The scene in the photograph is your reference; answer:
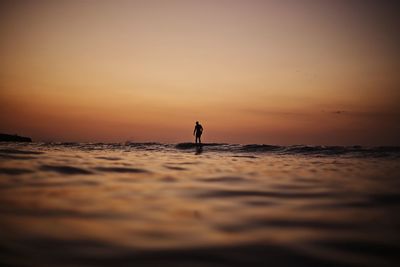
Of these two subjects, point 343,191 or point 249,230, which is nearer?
point 249,230

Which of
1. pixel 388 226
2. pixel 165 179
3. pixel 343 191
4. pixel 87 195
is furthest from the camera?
pixel 165 179

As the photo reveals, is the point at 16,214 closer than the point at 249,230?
No

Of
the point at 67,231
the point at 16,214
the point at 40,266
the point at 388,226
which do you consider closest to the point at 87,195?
the point at 16,214

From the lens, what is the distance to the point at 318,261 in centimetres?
214

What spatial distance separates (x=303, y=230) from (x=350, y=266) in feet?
2.44

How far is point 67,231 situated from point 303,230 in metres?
2.16

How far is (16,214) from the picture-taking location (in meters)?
3.11

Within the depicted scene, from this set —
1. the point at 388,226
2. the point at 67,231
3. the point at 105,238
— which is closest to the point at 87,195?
the point at 67,231

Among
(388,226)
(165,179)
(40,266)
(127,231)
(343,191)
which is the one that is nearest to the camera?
(40,266)

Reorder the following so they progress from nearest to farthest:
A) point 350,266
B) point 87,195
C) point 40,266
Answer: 1. point 40,266
2. point 350,266
3. point 87,195

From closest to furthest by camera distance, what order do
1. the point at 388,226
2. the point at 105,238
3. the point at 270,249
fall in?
the point at 270,249
the point at 105,238
the point at 388,226

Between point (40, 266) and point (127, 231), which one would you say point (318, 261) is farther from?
point (40, 266)

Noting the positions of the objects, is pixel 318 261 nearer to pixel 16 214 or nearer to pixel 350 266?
pixel 350 266

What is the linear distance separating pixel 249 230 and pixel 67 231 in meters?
1.65
